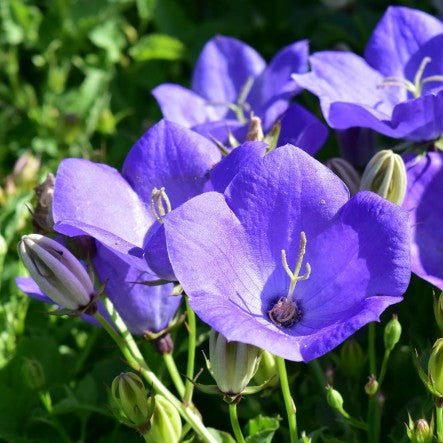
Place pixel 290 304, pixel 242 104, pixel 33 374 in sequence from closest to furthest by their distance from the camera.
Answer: pixel 290 304 → pixel 33 374 → pixel 242 104

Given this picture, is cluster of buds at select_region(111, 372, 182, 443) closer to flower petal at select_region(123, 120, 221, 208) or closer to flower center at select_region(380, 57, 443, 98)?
flower petal at select_region(123, 120, 221, 208)

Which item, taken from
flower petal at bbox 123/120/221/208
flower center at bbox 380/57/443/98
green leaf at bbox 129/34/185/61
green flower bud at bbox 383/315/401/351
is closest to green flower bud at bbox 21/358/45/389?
flower petal at bbox 123/120/221/208

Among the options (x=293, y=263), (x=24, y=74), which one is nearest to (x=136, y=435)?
(x=293, y=263)

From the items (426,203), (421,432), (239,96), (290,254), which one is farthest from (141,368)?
(239,96)

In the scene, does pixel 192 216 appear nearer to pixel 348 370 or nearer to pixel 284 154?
pixel 284 154

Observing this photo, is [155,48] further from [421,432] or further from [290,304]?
[421,432]
